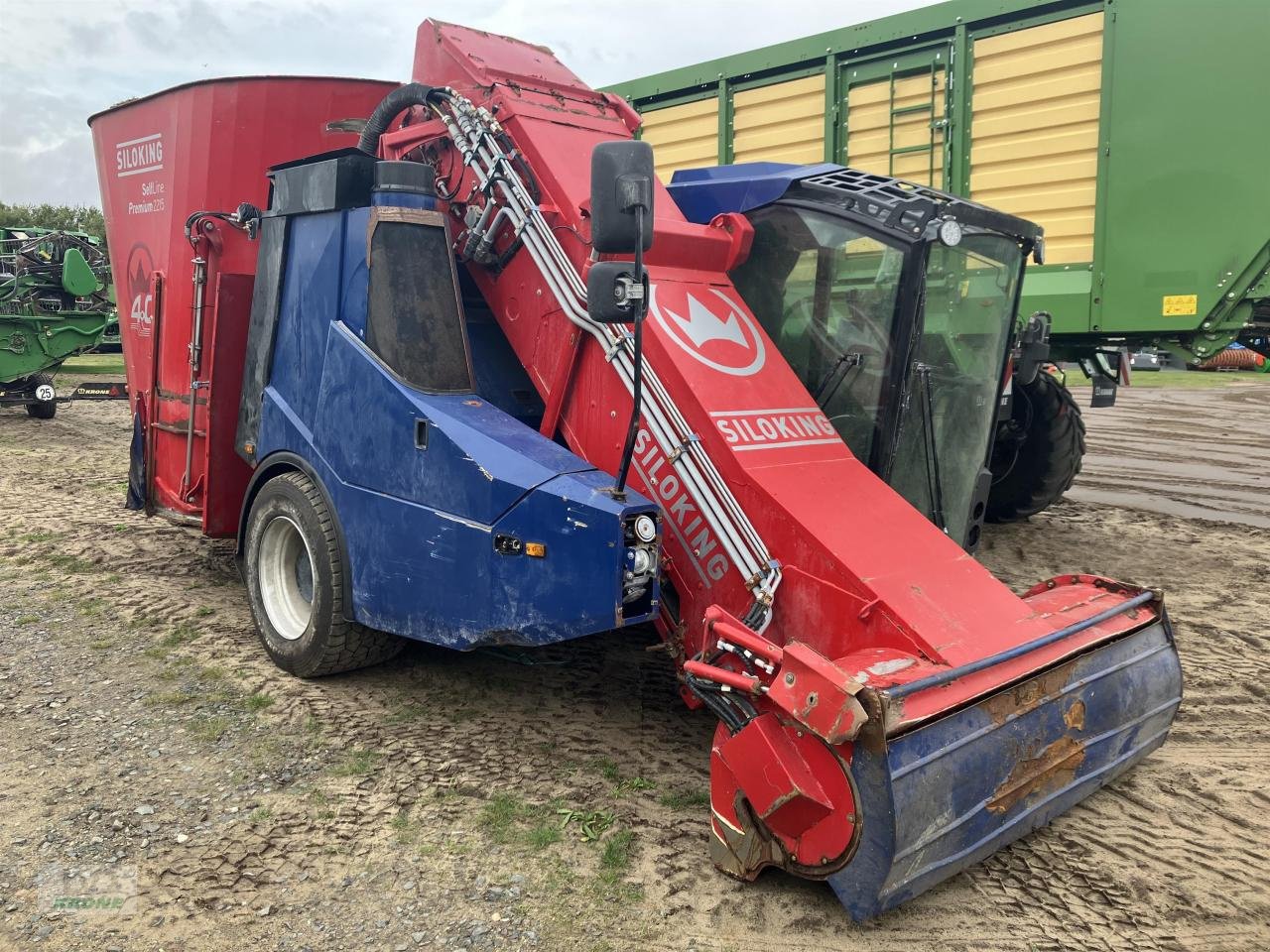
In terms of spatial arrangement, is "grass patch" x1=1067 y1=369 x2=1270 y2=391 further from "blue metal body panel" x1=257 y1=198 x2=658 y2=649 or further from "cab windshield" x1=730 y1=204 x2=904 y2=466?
"blue metal body panel" x1=257 y1=198 x2=658 y2=649

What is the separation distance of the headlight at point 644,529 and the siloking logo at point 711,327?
0.66 meters

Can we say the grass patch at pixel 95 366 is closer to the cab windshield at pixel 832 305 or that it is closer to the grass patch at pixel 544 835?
the cab windshield at pixel 832 305

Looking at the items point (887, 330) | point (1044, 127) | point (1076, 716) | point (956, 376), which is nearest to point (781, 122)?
point (1044, 127)

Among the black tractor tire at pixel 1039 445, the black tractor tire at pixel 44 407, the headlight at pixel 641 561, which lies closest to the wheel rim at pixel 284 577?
the headlight at pixel 641 561

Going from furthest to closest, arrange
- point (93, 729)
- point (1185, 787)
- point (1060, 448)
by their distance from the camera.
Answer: point (1060, 448), point (93, 729), point (1185, 787)

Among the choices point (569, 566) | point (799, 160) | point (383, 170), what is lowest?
point (569, 566)

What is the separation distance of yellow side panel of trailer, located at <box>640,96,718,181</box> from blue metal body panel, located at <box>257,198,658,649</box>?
13.0 ft

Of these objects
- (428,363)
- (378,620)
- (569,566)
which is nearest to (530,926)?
(569,566)

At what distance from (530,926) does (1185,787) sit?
2.22 m

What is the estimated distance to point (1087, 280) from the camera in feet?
21.1

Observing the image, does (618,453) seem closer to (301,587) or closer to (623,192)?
(623,192)

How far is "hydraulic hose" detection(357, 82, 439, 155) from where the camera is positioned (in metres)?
4.22

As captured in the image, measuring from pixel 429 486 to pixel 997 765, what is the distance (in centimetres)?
200

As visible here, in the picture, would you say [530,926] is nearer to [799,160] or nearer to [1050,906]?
[1050,906]
